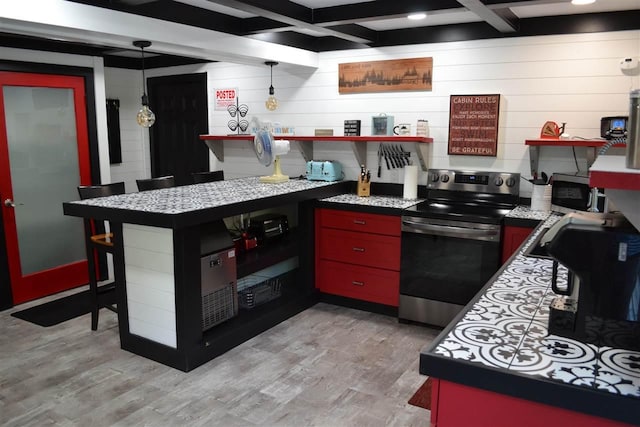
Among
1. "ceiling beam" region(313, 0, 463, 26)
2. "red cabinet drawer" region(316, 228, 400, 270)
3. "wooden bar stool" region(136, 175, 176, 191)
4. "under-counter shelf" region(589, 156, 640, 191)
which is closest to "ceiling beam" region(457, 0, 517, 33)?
"ceiling beam" region(313, 0, 463, 26)

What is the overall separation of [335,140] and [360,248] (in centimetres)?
104

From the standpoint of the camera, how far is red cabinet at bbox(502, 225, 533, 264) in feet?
11.9

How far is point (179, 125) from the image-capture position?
5980mm

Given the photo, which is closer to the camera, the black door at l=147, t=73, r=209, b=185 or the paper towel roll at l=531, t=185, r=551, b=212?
the paper towel roll at l=531, t=185, r=551, b=212

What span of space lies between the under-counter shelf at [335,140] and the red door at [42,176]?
4.32 feet

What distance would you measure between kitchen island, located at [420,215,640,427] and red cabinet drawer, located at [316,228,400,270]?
95.1 inches

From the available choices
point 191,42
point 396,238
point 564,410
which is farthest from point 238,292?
point 564,410

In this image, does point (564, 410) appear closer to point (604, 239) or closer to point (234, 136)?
point (604, 239)

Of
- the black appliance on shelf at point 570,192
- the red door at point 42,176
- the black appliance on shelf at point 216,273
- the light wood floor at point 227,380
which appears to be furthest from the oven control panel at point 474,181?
the red door at point 42,176

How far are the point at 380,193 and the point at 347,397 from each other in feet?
7.36

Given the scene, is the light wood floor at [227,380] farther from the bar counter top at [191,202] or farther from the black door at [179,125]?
the black door at [179,125]

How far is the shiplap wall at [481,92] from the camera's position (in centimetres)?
373

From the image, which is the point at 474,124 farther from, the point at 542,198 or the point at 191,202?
the point at 191,202

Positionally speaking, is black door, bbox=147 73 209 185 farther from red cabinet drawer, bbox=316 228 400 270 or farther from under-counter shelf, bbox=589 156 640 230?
under-counter shelf, bbox=589 156 640 230
